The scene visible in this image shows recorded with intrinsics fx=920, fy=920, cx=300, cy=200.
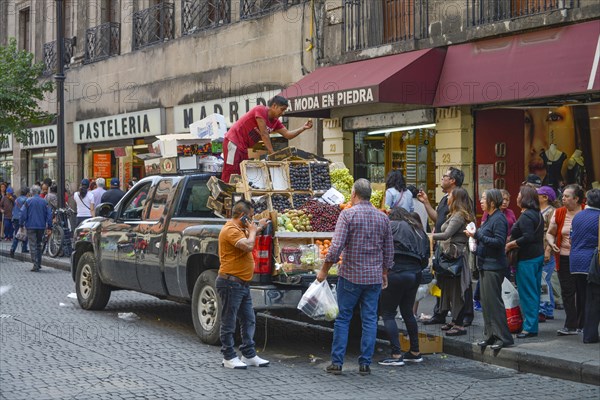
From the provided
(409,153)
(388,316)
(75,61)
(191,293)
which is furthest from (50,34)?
(388,316)

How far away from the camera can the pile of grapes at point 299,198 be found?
10.5 metres

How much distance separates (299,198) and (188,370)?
2696 millimetres

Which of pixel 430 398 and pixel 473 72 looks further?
pixel 473 72

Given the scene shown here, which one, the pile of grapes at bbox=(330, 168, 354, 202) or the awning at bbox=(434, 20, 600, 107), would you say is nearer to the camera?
the pile of grapes at bbox=(330, 168, 354, 202)

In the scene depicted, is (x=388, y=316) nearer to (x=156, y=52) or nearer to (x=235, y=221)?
(x=235, y=221)

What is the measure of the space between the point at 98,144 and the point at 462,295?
19.2m

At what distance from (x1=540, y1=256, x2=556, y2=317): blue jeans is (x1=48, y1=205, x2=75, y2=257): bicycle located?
12692mm

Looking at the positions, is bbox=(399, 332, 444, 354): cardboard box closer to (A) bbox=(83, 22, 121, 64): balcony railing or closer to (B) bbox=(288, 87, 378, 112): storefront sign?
(B) bbox=(288, 87, 378, 112): storefront sign

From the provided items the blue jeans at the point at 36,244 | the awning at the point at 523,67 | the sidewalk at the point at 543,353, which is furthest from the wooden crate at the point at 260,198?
the blue jeans at the point at 36,244

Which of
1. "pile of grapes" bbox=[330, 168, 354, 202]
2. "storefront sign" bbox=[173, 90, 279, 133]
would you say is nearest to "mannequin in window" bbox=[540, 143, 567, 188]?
"pile of grapes" bbox=[330, 168, 354, 202]

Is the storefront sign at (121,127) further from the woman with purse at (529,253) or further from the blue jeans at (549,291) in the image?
the woman with purse at (529,253)

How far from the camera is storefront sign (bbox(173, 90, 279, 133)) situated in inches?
806

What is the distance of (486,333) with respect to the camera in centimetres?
977

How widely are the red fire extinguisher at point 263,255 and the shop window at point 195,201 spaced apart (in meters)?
1.63
